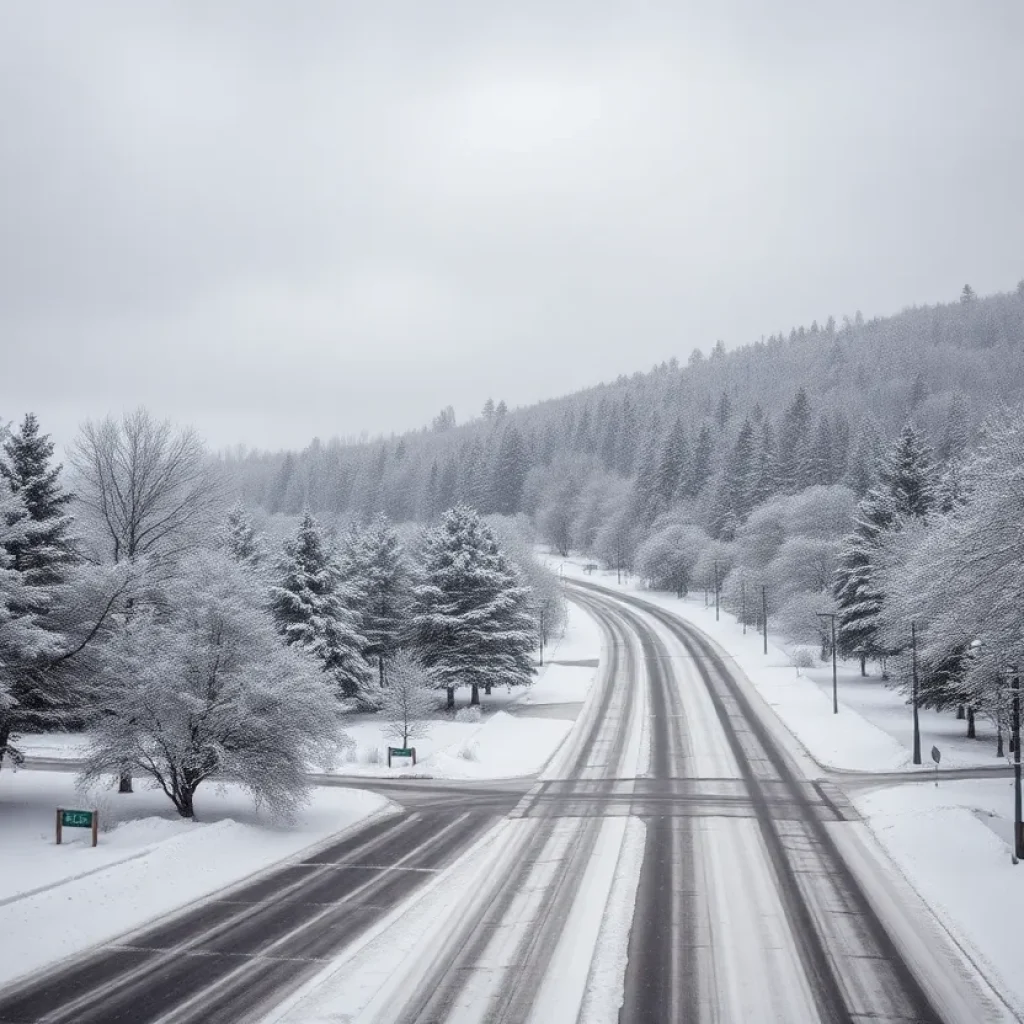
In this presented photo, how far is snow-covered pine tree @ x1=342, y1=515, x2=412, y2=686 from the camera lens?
5238 centimetres

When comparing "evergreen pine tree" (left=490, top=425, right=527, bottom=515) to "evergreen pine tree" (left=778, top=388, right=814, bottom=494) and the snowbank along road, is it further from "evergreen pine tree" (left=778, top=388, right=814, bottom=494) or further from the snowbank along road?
the snowbank along road

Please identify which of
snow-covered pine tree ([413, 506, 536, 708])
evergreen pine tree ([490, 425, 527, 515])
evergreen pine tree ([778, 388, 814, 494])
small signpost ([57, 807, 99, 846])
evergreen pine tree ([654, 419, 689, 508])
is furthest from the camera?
evergreen pine tree ([490, 425, 527, 515])

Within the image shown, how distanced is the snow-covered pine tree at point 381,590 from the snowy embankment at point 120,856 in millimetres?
24958

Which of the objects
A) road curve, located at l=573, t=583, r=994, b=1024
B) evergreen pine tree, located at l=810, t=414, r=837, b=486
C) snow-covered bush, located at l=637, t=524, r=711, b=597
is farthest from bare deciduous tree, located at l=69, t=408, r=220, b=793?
evergreen pine tree, located at l=810, t=414, r=837, b=486

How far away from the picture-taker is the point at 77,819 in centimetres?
1917

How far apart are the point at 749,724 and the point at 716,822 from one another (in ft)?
59.3

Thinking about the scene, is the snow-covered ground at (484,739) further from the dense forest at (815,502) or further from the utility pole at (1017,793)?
the utility pole at (1017,793)

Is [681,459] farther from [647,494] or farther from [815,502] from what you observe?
[815,502]

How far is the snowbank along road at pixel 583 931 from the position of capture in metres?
12.0

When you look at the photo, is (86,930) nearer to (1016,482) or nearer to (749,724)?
(1016,482)

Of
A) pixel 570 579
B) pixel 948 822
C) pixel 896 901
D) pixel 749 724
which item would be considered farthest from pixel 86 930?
pixel 570 579

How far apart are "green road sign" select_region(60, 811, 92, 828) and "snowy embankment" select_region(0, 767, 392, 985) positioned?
1.57 feet

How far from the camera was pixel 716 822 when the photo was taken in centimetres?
2420

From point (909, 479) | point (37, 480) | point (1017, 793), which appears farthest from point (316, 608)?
point (909, 479)
